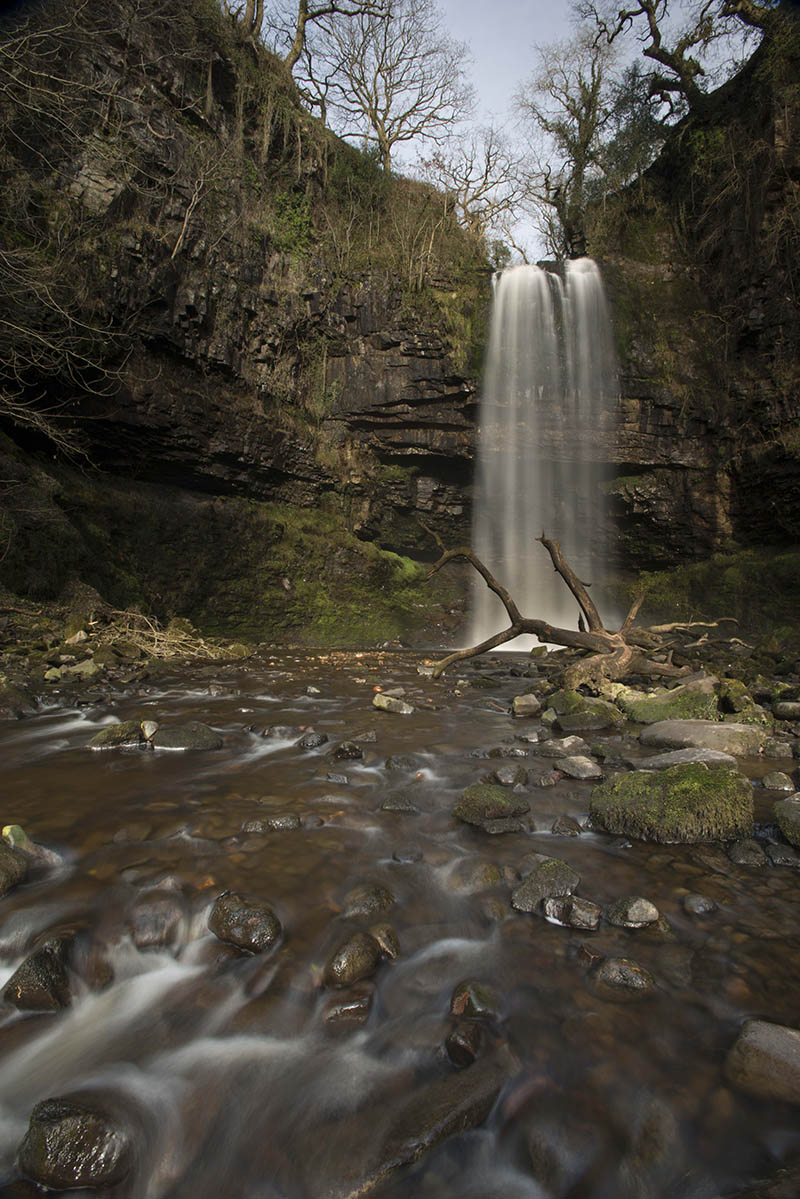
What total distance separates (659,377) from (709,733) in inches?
506

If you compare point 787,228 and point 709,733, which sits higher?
point 787,228

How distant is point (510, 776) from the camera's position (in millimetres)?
3840

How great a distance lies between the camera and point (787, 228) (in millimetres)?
12242

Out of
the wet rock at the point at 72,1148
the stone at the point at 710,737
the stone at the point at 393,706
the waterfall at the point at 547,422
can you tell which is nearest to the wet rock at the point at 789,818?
the stone at the point at 710,737

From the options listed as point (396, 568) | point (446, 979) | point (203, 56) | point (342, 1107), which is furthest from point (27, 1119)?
point (203, 56)

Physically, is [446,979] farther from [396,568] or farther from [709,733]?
[396,568]

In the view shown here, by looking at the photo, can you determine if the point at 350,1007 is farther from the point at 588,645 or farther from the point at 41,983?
the point at 588,645

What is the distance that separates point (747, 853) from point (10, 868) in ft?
11.3

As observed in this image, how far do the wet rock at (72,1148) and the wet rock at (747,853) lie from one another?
107 inches

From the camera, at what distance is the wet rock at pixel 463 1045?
168cm

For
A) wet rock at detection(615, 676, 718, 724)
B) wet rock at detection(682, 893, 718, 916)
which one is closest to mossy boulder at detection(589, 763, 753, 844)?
wet rock at detection(682, 893, 718, 916)

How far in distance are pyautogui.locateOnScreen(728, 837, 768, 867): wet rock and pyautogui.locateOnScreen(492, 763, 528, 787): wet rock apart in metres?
1.30

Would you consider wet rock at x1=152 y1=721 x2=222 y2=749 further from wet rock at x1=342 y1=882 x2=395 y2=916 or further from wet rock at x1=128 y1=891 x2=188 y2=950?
wet rock at x1=342 y1=882 x2=395 y2=916

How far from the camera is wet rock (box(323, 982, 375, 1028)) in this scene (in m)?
1.87
